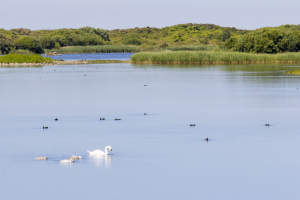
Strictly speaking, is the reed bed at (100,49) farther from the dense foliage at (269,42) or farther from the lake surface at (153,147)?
the lake surface at (153,147)

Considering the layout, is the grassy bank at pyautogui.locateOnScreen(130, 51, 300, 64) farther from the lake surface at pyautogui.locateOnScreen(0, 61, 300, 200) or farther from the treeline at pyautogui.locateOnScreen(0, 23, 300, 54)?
the lake surface at pyautogui.locateOnScreen(0, 61, 300, 200)

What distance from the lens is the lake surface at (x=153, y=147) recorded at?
8.59 meters

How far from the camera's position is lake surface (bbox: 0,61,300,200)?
859 cm

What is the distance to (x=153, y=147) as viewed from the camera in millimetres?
11773

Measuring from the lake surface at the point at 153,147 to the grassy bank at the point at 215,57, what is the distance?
33.2m

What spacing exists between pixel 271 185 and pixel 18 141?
23.4 feet

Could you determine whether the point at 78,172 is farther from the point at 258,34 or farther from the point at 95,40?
the point at 95,40

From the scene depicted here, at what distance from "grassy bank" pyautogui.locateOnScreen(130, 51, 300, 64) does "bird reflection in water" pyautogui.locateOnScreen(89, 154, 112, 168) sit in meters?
45.9

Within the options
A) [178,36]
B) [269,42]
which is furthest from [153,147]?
[178,36]

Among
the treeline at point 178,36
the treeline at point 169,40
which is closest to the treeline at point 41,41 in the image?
the treeline at point 169,40

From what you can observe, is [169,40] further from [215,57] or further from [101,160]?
[101,160]

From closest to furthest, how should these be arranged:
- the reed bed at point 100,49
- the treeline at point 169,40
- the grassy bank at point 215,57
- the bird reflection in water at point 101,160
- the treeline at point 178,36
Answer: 1. the bird reflection in water at point 101,160
2. the grassy bank at point 215,57
3. the treeline at point 169,40
4. the reed bed at point 100,49
5. the treeline at point 178,36

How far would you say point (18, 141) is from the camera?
41.6ft

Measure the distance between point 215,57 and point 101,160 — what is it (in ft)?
155
